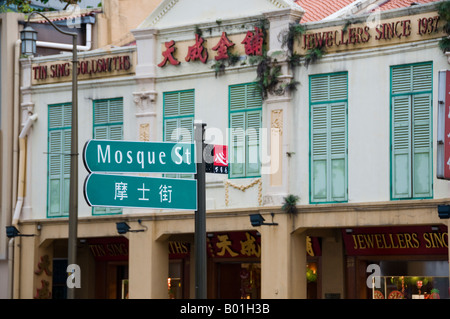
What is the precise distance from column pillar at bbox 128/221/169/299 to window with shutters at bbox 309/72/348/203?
4921 mm

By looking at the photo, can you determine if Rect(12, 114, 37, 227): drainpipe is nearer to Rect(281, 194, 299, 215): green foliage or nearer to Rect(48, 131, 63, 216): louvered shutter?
Rect(48, 131, 63, 216): louvered shutter

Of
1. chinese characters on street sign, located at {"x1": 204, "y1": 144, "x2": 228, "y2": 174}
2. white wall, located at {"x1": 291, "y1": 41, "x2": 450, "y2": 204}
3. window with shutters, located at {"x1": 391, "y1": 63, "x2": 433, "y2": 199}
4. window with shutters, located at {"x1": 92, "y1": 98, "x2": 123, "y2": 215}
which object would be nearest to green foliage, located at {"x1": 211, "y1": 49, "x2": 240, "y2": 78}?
white wall, located at {"x1": 291, "y1": 41, "x2": 450, "y2": 204}

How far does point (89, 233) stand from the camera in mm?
27875

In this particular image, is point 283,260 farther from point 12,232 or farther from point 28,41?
point 12,232

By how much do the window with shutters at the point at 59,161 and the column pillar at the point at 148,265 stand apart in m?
2.69

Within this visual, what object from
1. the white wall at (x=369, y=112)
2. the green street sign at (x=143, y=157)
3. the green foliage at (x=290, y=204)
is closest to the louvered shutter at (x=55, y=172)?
the green foliage at (x=290, y=204)

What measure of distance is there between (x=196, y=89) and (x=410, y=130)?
20.2 feet

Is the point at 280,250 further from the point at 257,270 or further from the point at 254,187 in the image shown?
the point at 257,270

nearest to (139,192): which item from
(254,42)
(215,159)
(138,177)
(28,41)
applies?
(138,177)

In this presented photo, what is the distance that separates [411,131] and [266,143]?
3802 millimetres

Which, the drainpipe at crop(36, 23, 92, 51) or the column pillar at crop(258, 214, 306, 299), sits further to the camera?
the drainpipe at crop(36, 23, 92, 51)

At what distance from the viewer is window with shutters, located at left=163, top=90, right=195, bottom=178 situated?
85.2 ft

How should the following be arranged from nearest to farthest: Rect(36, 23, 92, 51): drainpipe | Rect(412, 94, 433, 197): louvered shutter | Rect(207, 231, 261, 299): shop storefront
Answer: Rect(412, 94, 433, 197): louvered shutter, Rect(207, 231, 261, 299): shop storefront, Rect(36, 23, 92, 51): drainpipe
